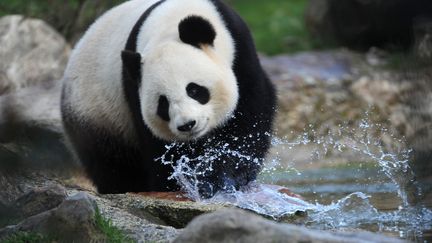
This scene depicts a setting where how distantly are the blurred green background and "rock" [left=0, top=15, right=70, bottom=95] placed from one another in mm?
631

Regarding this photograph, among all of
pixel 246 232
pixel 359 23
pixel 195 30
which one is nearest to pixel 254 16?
pixel 359 23

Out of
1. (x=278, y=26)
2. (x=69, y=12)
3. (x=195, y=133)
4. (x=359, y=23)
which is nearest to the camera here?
(x=195, y=133)

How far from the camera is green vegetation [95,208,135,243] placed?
4.46 m

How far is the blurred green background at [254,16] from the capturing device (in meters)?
10.7

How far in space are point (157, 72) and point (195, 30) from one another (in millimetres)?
394

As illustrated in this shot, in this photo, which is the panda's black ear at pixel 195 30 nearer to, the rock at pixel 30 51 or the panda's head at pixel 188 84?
the panda's head at pixel 188 84

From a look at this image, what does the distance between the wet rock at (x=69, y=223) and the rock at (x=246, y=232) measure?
724 mm

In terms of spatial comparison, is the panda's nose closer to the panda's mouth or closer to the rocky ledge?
the panda's mouth

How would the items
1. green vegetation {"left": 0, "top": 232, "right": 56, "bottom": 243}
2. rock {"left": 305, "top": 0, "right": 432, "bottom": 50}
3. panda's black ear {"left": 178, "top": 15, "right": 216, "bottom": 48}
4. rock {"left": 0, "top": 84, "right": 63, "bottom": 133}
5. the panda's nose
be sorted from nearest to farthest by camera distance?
green vegetation {"left": 0, "top": 232, "right": 56, "bottom": 243}, the panda's nose, panda's black ear {"left": 178, "top": 15, "right": 216, "bottom": 48}, rock {"left": 0, "top": 84, "right": 63, "bottom": 133}, rock {"left": 305, "top": 0, "right": 432, "bottom": 50}

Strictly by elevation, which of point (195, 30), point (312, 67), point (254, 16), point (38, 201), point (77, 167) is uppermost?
point (195, 30)

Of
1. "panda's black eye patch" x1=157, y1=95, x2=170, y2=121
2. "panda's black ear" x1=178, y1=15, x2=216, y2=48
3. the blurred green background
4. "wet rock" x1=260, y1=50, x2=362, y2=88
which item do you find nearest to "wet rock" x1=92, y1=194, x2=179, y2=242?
"panda's black eye patch" x1=157, y1=95, x2=170, y2=121

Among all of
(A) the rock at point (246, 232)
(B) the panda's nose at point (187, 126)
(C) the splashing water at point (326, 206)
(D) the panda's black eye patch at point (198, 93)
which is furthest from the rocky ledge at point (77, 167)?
(D) the panda's black eye patch at point (198, 93)

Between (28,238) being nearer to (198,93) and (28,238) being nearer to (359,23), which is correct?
(198,93)

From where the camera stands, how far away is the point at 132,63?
589 centimetres
